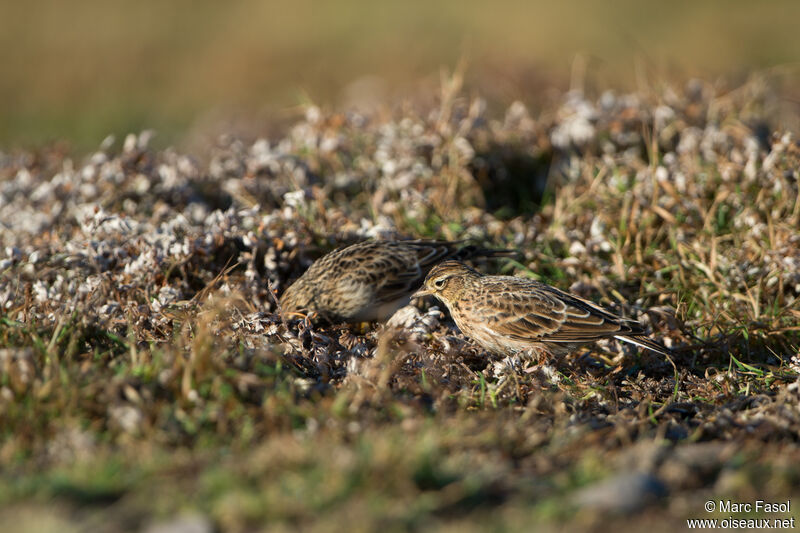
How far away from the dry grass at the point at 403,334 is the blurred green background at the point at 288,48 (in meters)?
5.38

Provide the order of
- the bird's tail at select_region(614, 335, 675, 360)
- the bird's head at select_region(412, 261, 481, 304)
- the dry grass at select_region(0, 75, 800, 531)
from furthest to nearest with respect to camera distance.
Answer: the bird's head at select_region(412, 261, 481, 304) → the bird's tail at select_region(614, 335, 675, 360) → the dry grass at select_region(0, 75, 800, 531)

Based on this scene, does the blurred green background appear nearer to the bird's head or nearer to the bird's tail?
the bird's head

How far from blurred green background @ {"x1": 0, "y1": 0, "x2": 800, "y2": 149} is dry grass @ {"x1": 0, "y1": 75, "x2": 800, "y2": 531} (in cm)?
538

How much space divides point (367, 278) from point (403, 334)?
128cm

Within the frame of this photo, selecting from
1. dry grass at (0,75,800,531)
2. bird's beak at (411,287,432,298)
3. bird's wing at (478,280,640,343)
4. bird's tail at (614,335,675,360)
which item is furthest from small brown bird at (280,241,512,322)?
bird's tail at (614,335,675,360)

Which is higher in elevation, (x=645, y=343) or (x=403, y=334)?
(x=403, y=334)

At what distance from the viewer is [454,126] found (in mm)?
9586

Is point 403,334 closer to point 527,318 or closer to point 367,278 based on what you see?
point 527,318

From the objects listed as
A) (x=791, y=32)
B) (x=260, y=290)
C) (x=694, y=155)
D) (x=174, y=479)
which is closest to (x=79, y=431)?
(x=174, y=479)

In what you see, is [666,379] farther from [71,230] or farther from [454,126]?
[71,230]

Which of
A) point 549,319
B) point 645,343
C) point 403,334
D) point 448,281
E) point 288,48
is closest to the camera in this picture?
point 403,334

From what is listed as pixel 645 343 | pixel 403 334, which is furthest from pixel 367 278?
pixel 645 343

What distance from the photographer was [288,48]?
848 inches

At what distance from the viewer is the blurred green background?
17172 millimetres
